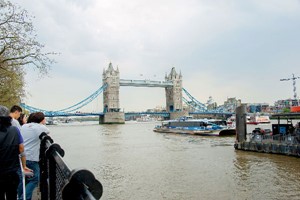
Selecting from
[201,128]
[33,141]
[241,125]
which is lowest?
[201,128]

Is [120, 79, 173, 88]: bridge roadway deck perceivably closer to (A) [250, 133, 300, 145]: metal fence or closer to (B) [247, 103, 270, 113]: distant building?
(B) [247, 103, 270, 113]: distant building

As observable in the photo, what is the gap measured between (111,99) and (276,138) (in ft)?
280

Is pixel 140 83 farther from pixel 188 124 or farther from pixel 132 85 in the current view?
pixel 188 124

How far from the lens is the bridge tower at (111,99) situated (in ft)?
313

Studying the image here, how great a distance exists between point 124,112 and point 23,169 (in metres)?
96.0

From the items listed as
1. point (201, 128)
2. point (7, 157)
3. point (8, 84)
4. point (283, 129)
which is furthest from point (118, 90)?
point (7, 157)

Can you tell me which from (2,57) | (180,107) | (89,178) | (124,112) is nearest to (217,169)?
(2,57)

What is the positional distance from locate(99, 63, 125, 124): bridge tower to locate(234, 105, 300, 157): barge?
73.1 meters

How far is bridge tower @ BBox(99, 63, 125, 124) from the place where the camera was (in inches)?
3757

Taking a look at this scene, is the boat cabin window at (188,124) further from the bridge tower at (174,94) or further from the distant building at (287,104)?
the bridge tower at (174,94)

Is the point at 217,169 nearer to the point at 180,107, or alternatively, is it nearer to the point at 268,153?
the point at 268,153

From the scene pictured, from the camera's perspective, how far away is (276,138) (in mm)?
20781

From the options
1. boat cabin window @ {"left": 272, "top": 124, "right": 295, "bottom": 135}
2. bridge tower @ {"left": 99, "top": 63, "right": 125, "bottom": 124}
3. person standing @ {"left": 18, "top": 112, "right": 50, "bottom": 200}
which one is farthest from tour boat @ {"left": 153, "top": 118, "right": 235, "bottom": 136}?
bridge tower @ {"left": 99, "top": 63, "right": 125, "bottom": 124}

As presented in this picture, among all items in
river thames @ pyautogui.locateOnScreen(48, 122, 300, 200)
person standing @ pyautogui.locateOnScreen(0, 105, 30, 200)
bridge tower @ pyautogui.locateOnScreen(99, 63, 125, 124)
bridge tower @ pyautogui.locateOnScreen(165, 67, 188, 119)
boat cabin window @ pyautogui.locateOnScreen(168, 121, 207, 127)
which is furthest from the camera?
bridge tower @ pyautogui.locateOnScreen(165, 67, 188, 119)
